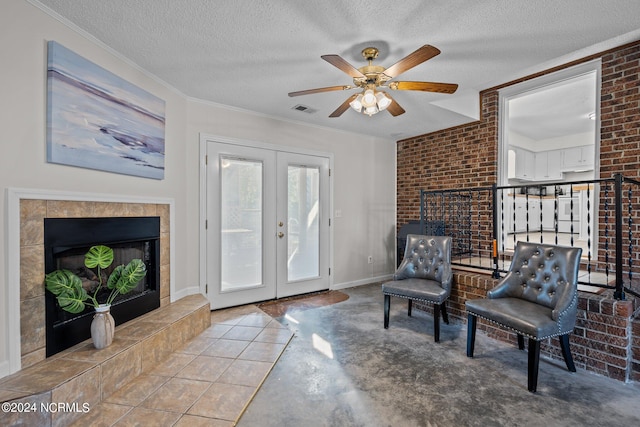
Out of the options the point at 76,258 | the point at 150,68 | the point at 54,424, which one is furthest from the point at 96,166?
the point at 54,424

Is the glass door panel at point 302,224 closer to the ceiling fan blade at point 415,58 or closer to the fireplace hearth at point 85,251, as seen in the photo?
the fireplace hearth at point 85,251

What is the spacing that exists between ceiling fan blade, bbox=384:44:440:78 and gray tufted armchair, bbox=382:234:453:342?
1.91m

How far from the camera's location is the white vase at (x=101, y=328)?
1.98 meters

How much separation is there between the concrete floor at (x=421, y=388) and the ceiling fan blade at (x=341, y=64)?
7.31 ft

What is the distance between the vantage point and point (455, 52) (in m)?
2.46

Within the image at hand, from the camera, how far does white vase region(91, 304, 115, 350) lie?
6.50 ft

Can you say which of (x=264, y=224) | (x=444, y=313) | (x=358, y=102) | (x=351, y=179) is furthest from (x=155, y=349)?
(x=351, y=179)

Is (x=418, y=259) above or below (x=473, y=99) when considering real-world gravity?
below

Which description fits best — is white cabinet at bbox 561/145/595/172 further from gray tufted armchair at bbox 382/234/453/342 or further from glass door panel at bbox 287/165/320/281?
glass door panel at bbox 287/165/320/281

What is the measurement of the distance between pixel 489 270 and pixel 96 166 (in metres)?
3.75

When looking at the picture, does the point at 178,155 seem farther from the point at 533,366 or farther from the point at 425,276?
the point at 533,366

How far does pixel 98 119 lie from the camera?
2197 mm

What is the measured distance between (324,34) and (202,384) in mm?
2671

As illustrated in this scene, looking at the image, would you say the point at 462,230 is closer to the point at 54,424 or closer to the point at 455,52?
the point at 455,52
